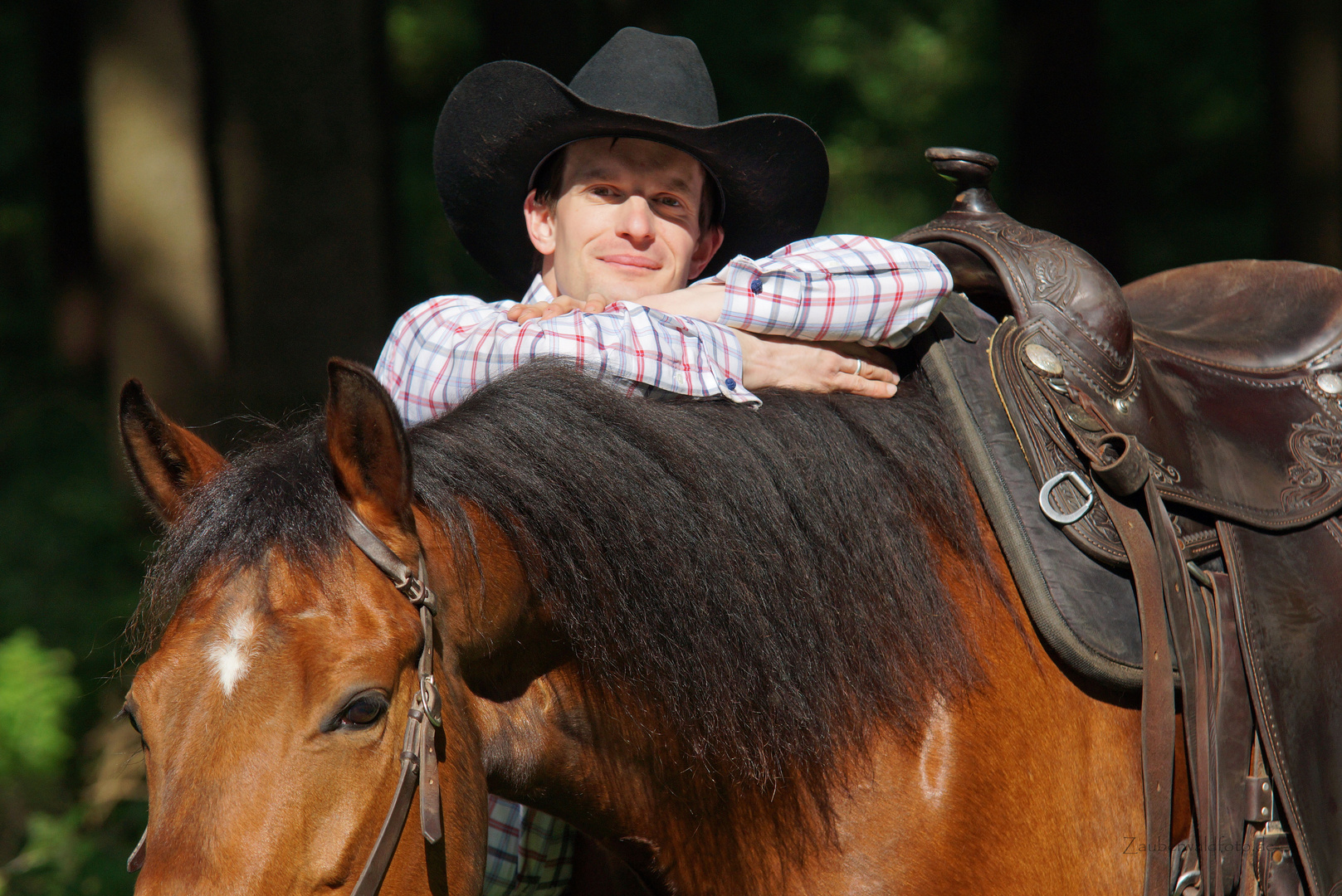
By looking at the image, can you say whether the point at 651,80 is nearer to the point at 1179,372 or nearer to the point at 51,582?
the point at 1179,372

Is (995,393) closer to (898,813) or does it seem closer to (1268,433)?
(1268,433)

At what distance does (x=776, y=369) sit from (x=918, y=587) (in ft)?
1.37

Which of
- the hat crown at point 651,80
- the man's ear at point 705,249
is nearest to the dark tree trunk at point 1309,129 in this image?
the man's ear at point 705,249

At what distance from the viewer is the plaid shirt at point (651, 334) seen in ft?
5.63

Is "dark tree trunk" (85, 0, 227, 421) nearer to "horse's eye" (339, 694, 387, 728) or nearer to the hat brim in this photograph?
the hat brim

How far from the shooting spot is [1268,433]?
6.65ft

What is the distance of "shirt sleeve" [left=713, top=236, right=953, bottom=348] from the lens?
6.01 ft

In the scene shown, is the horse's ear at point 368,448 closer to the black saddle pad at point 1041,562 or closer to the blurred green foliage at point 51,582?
the blurred green foliage at point 51,582

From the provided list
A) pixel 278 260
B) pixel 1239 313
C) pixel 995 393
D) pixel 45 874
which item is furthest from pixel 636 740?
pixel 278 260

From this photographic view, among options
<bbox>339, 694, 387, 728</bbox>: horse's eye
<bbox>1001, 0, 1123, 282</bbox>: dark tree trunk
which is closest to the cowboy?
<bbox>339, 694, 387, 728</bbox>: horse's eye

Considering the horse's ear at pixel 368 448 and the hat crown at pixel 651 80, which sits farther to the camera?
the hat crown at pixel 651 80

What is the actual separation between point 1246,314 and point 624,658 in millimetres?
1697

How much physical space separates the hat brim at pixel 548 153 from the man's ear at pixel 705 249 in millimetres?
27

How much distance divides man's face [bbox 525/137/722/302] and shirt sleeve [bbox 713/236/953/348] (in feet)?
0.92
